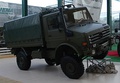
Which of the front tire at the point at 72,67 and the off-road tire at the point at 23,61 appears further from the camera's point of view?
the off-road tire at the point at 23,61

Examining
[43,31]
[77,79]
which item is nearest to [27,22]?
[43,31]

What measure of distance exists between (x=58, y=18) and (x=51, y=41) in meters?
0.74

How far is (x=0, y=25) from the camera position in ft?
36.1

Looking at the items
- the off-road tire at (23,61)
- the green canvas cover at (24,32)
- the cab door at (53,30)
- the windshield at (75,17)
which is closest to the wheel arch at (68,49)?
the cab door at (53,30)

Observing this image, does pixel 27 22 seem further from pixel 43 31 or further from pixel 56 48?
pixel 56 48

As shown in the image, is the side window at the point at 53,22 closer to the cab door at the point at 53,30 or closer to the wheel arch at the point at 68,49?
the cab door at the point at 53,30

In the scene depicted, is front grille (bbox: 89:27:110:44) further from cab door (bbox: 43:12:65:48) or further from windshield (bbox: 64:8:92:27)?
cab door (bbox: 43:12:65:48)

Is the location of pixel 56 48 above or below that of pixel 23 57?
above

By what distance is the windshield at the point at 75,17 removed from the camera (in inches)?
229

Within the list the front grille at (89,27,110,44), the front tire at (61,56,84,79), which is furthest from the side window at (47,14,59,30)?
the front grille at (89,27,110,44)

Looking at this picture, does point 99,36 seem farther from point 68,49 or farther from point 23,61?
point 23,61

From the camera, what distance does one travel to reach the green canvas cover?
644 cm

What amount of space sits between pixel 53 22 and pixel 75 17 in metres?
0.65

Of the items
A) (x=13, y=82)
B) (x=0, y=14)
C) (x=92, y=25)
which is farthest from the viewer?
(x=0, y=14)
